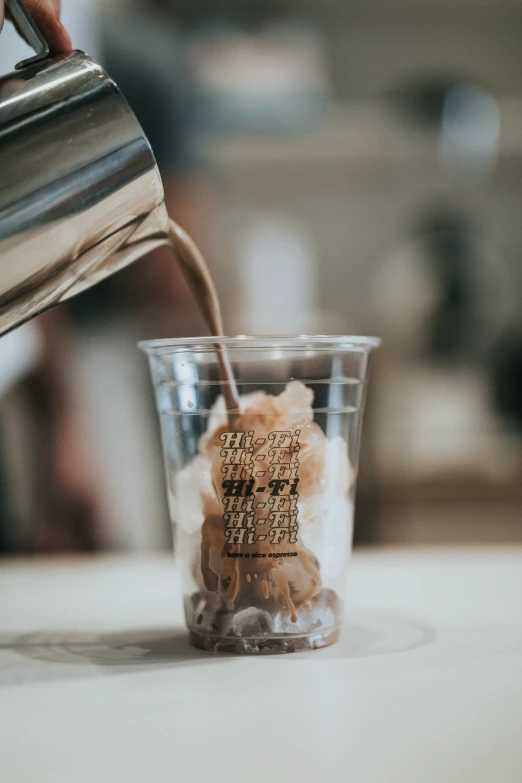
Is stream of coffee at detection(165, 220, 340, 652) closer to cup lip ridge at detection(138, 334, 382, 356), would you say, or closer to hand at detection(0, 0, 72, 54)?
cup lip ridge at detection(138, 334, 382, 356)

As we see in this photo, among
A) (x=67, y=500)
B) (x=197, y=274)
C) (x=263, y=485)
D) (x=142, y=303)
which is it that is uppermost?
(x=142, y=303)

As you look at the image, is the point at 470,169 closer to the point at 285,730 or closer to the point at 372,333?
the point at 372,333

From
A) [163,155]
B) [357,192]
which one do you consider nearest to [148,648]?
[163,155]

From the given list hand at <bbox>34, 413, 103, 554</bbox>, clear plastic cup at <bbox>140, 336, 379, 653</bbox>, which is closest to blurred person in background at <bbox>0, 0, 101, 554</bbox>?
hand at <bbox>34, 413, 103, 554</bbox>

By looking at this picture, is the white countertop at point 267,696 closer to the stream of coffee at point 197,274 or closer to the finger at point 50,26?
the stream of coffee at point 197,274

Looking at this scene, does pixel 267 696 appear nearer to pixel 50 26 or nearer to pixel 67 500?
pixel 50 26

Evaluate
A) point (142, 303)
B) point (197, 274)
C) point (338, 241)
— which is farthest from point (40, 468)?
point (197, 274)
